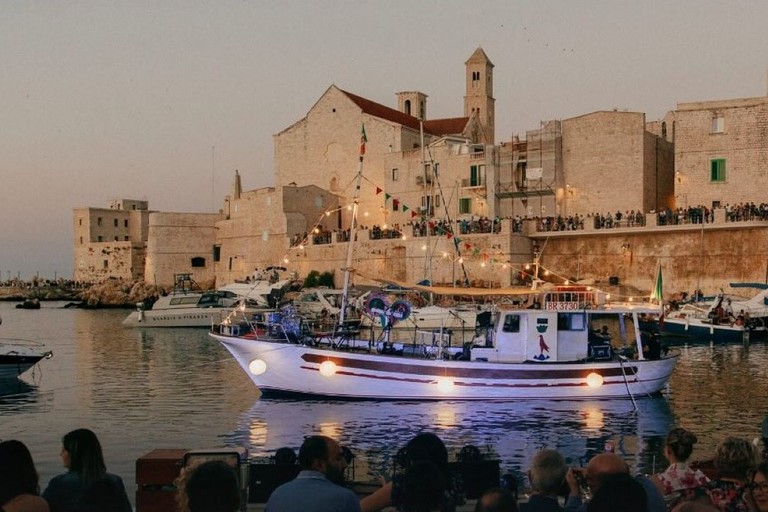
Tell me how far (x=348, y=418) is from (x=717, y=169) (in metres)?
33.5

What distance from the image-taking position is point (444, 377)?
19.6 meters

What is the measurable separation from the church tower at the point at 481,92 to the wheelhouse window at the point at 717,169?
3158 cm

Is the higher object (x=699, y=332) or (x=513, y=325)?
(x=513, y=325)

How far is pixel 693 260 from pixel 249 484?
38323 mm

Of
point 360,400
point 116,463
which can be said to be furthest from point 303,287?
point 116,463

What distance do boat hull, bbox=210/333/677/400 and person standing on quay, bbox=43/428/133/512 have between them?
13.8 meters

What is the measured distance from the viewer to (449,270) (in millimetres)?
49062

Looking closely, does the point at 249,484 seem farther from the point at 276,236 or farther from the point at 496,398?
the point at 276,236

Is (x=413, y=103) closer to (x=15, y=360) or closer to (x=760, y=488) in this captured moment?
(x=15, y=360)

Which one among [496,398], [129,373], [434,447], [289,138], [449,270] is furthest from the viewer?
[289,138]

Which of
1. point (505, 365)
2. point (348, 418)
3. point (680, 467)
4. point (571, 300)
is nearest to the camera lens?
point (680, 467)

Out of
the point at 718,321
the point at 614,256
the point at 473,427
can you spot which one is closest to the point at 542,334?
the point at 473,427

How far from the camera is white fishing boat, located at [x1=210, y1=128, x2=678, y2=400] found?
64.2 ft

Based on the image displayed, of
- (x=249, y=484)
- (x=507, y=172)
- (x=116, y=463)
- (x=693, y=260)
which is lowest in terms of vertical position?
(x=116, y=463)
